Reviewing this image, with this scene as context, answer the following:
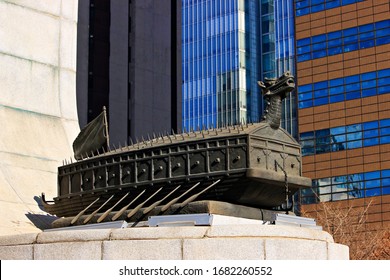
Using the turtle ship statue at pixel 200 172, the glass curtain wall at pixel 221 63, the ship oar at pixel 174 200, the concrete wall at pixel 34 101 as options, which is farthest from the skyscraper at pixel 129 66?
the glass curtain wall at pixel 221 63

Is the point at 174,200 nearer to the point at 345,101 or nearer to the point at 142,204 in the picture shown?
the point at 142,204

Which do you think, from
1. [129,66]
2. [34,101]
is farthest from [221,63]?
[34,101]

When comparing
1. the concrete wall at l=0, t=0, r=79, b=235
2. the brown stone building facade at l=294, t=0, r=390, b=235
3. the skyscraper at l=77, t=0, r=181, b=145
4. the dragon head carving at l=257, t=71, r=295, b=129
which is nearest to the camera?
the dragon head carving at l=257, t=71, r=295, b=129

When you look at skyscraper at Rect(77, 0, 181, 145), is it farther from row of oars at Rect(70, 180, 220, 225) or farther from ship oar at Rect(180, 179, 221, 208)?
ship oar at Rect(180, 179, 221, 208)

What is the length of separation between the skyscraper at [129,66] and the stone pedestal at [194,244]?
34.4 meters

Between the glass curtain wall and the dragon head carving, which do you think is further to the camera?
the glass curtain wall

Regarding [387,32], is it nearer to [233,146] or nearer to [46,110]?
[46,110]

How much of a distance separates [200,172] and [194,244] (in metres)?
2.36

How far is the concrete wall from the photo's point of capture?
23.8 metres

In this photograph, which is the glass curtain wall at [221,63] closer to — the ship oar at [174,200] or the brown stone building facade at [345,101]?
the brown stone building facade at [345,101]

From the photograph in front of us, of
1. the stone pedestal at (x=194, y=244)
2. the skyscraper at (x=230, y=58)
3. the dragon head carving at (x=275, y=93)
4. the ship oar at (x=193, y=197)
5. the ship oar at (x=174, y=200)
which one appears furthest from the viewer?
the skyscraper at (x=230, y=58)

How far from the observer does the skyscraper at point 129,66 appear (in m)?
52.2

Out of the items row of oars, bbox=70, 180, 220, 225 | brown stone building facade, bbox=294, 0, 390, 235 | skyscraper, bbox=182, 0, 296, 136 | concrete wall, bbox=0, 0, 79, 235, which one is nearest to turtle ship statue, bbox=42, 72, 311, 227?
row of oars, bbox=70, 180, 220, 225

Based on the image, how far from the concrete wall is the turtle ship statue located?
4109mm
